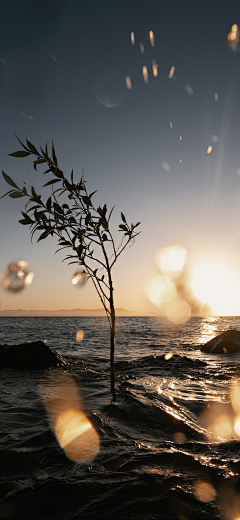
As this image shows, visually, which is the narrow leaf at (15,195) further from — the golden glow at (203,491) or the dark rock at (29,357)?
the dark rock at (29,357)

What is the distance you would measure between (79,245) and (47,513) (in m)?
3.57

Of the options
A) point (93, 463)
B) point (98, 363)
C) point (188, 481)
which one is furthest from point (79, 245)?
point (98, 363)

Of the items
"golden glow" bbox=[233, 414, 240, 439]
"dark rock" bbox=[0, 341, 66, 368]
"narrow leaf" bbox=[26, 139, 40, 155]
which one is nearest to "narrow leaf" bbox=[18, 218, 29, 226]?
"narrow leaf" bbox=[26, 139, 40, 155]

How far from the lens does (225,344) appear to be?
14.3 metres

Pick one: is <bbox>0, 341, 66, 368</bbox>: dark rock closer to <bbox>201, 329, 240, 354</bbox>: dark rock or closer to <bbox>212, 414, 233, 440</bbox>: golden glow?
<bbox>212, 414, 233, 440</bbox>: golden glow

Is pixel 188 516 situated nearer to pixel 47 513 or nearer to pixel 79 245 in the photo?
pixel 47 513

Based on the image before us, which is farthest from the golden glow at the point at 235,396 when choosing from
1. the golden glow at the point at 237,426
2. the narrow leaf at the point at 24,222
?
the narrow leaf at the point at 24,222

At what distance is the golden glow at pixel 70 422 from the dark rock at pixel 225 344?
32.8ft

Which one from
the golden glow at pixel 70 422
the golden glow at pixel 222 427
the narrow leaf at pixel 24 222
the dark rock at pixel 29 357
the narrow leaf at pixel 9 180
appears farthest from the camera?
the dark rock at pixel 29 357

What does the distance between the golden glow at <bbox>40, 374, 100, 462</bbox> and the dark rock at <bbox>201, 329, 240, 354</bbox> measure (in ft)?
32.8

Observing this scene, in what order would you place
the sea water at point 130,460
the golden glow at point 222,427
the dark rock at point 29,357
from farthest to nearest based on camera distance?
the dark rock at point 29,357 → the golden glow at point 222,427 → the sea water at point 130,460

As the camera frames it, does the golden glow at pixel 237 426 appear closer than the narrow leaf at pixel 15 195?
No

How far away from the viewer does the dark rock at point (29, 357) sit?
9562 mm

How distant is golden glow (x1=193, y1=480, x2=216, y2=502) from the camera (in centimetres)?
247
